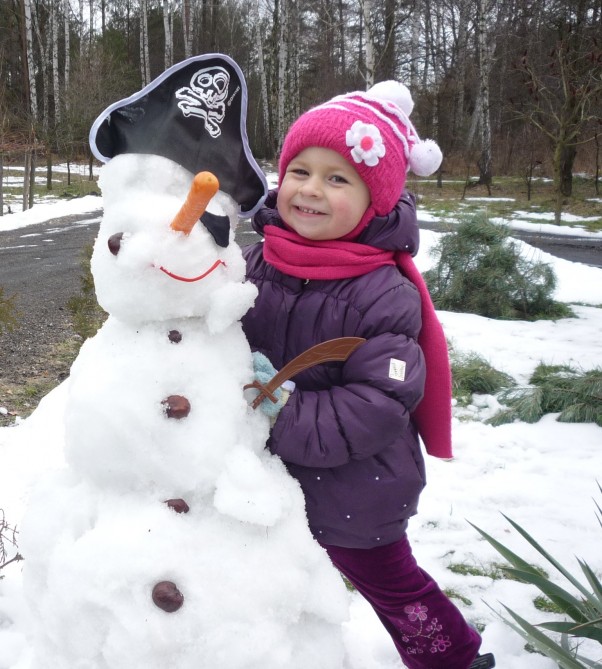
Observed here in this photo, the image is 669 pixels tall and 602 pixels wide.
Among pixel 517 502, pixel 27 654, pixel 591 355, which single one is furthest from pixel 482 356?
pixel 27 654

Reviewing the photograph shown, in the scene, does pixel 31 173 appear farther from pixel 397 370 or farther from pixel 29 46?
pixel 397 370

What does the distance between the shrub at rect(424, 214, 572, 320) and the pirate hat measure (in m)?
5.18

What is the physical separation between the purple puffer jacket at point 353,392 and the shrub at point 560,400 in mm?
2560

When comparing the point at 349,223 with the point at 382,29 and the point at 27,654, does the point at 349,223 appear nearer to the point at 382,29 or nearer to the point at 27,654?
the point at 27,654

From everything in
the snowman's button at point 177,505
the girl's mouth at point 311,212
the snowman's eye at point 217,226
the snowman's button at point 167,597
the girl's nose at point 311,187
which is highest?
the girl's nose at point 311,187

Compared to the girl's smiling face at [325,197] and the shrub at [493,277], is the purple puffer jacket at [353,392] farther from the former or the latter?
the shrub at [493,277]

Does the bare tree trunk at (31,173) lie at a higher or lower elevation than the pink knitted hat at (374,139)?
higher

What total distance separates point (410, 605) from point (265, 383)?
83cm

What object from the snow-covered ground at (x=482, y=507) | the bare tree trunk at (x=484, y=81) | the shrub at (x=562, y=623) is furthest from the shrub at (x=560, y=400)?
the bare tree trunk at (x=484, y=81)

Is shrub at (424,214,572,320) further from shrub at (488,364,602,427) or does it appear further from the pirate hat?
A: the pirate hat

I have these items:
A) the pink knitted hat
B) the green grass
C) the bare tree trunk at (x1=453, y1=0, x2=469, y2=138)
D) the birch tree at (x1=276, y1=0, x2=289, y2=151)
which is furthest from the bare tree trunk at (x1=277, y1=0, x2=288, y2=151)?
the pink knitted hat

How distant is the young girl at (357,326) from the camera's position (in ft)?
4.64

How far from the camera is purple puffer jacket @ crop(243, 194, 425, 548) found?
140 centimetres

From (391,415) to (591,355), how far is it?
418 centimetres
